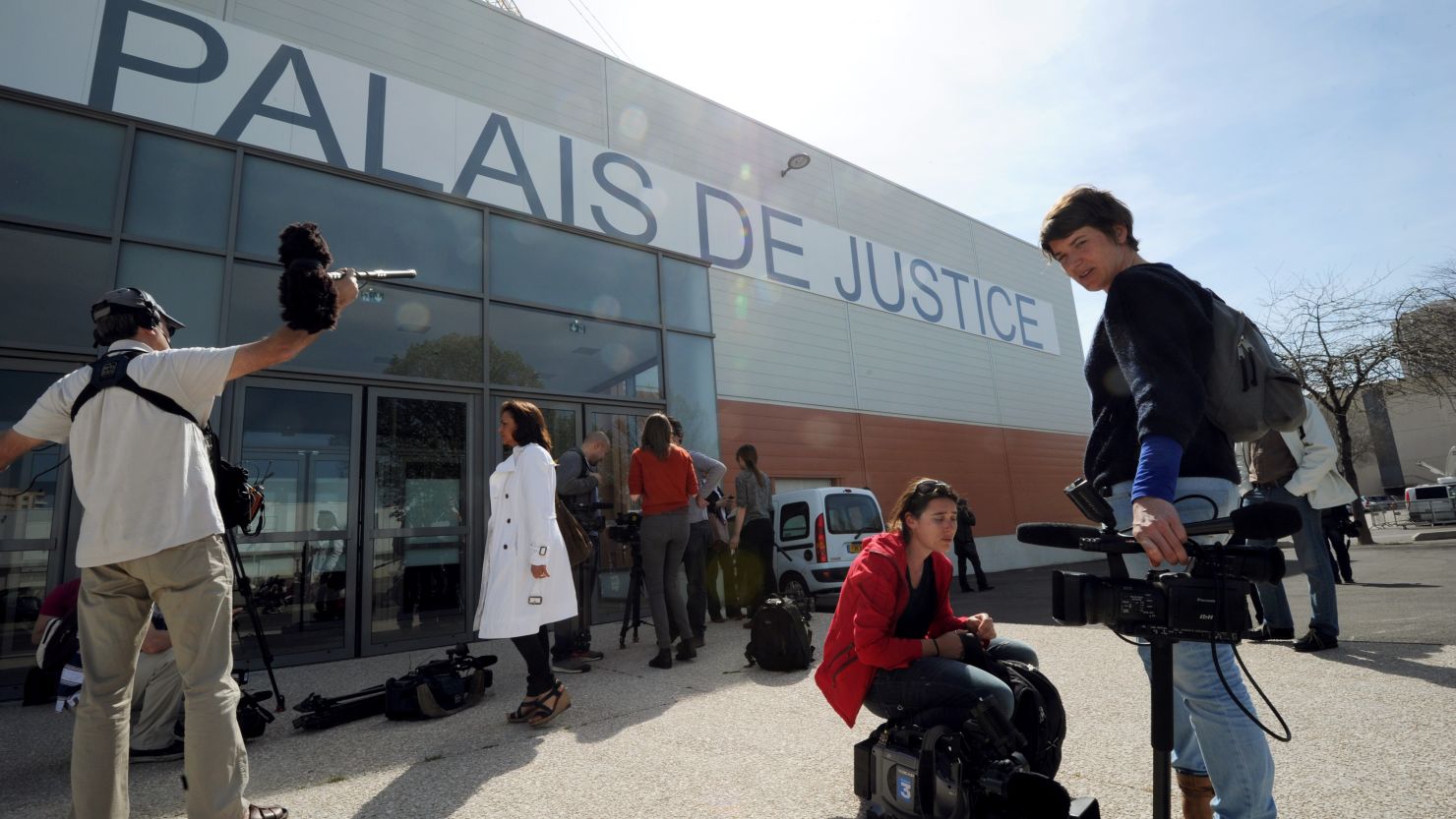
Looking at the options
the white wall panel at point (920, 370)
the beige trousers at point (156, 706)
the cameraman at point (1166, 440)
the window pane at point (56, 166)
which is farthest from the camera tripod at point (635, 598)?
the white wall panel at point (920, 370)

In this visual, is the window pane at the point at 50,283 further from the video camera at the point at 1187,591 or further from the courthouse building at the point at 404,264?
the video camera at the point at 1187,591

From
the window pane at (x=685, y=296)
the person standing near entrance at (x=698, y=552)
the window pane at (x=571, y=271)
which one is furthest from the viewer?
the window pane at (x=685, y=296)

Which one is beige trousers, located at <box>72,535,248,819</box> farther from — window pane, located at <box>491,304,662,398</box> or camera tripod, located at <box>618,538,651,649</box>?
window pane, located at <box>491,304,662,398</box>

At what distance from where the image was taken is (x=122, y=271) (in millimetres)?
6148

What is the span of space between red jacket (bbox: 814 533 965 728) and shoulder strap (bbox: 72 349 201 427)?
Result: 2.40 m

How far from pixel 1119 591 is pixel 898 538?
4.09ft

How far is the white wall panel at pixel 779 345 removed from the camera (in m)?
11.5

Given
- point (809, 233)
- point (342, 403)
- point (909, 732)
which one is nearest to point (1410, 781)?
point (909, 732)

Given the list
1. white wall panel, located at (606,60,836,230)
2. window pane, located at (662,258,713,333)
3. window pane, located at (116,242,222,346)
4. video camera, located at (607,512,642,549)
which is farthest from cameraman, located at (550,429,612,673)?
white wall panel, located at (606,60,836,230)

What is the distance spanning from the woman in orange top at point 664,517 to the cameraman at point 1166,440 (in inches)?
150

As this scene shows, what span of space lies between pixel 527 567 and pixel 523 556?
0.23 ft

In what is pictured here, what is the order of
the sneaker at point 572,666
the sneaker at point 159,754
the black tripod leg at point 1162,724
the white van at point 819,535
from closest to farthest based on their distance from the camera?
the black tripod leg at point 1162,724
the sneaker at point 159,754
the sneaker at point 572,666
the white van at point 819,535

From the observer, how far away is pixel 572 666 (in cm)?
521

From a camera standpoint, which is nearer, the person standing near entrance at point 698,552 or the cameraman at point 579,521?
the cameraman at point 579,521
